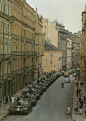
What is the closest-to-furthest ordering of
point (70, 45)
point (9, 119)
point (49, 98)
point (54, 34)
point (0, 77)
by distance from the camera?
point (9, 119) → point (0, 77) → point (49, 98) → point (54, 34) → point (70, 45)

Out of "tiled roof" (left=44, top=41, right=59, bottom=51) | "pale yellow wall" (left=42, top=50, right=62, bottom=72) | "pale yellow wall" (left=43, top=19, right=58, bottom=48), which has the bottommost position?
"pale yellow wall" (left=42, top=50, right=62, bottom=72)

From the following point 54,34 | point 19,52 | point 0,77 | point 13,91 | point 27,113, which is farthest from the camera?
point 54,34

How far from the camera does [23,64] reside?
6606 centimetres

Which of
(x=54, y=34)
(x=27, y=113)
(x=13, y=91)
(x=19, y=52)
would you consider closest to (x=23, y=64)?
(x=19, y=52)

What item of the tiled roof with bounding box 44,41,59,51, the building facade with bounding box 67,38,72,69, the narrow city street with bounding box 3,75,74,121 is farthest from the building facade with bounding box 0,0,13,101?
the building facade with bounding box 67,38,72,69

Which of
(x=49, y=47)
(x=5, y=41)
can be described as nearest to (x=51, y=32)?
(x=49, y=47)

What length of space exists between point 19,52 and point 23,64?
6.08 metres

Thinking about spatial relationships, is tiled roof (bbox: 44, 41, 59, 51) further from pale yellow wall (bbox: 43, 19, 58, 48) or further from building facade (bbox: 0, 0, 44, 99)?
building facade (bbox: 0, 0, 44, 99)

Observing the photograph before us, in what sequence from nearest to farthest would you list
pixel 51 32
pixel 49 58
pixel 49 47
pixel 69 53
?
pixel 49 58
pixel 49 47
pixel 51 32
pixel 69 53

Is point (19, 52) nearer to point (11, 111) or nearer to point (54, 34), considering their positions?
point (11, 111)

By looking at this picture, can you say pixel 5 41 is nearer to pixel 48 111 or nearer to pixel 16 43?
pixel 16 43

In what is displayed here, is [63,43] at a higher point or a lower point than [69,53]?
higher

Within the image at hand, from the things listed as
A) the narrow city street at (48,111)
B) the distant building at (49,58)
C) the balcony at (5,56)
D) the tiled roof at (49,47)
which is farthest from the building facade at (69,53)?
the balcony at (5,56)

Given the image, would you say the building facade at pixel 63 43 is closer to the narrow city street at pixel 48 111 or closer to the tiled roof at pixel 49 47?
the tiled roof at pixel 49 47
